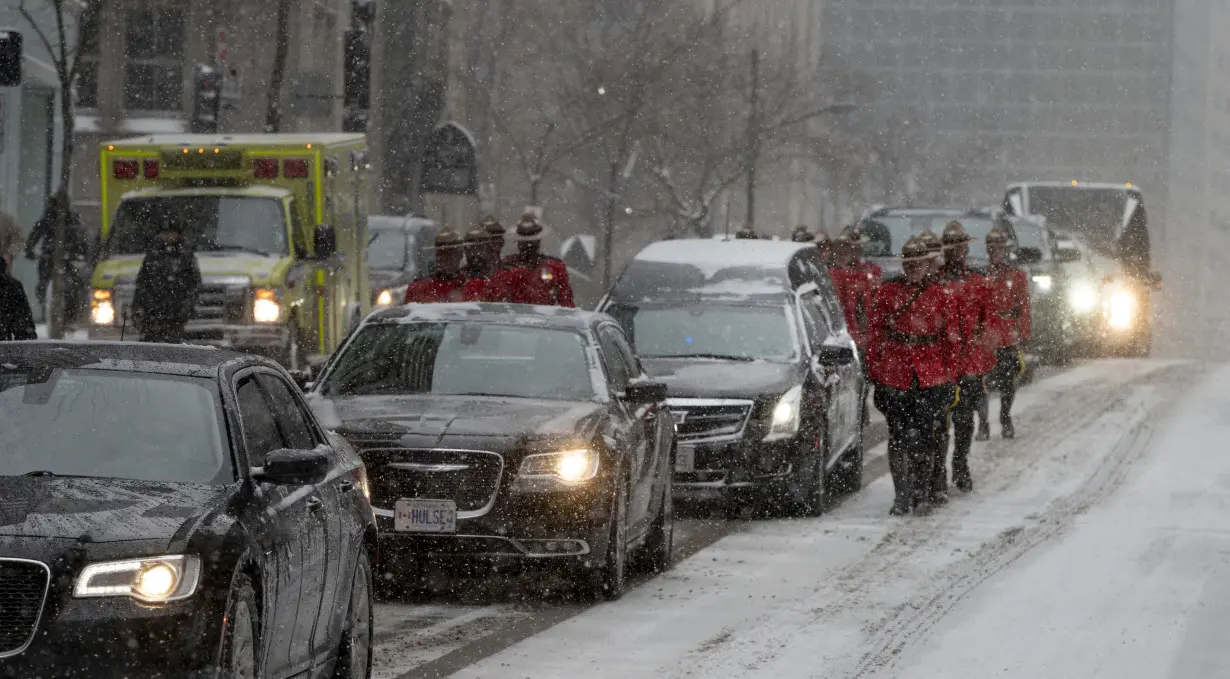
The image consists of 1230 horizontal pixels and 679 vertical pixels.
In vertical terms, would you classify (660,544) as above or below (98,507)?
below

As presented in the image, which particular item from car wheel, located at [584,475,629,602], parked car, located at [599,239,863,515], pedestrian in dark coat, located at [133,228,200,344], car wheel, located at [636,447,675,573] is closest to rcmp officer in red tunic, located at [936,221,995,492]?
parked car, located at [599,239,863,515]

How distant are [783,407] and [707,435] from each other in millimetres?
513

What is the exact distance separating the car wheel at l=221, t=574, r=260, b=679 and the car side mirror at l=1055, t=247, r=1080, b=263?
2394 cm

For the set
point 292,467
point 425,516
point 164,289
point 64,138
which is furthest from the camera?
point 64,138

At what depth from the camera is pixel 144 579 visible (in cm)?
628

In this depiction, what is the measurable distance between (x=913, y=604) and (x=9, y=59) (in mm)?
8784

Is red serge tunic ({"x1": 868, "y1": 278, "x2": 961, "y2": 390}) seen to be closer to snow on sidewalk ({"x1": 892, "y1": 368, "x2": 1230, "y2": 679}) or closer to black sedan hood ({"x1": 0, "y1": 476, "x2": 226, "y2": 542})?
snow on sidewalk ({"x1": 892, "y1": 368, "x2": 1230, "y2": 679})

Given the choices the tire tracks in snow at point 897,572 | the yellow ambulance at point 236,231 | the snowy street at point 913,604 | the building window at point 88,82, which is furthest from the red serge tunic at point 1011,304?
the building window at point 88,82

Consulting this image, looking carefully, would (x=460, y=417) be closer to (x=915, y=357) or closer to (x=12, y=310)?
(x=12, y=310)

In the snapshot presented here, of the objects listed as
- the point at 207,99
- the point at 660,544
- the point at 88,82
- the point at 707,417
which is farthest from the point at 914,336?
the point at 88,82

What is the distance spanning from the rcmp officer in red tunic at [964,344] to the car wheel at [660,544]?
143 inches

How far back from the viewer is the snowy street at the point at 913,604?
9.36 m

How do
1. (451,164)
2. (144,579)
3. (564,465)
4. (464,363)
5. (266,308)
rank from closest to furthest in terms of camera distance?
(144,579) < (564,465) < (464,363) < (266,308) < (451,164)

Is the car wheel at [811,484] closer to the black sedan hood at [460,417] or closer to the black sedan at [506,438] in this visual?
the black sedan at [506,438]
